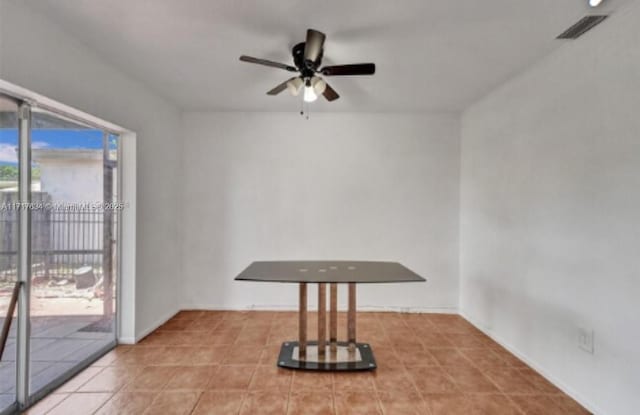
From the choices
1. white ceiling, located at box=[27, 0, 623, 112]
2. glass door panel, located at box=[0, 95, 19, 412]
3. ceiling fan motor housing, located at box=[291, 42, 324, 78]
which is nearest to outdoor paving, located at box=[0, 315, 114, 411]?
glass door panel, located at box=[0, 95, 19, 412]

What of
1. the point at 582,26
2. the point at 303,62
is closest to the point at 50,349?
the point at 303,62

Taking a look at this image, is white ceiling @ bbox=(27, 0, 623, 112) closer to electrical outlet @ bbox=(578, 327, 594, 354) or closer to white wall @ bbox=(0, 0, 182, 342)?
white wall @ bbox=(0, 0, 182, 342)

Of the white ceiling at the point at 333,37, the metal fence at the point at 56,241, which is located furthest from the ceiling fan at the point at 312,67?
the metal fence at the point at 56,241

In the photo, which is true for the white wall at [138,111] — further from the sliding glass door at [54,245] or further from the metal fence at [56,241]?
the metal fence at [56,241]

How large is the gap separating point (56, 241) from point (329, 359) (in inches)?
92.6

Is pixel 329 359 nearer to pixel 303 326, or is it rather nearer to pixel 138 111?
pixel 303 326

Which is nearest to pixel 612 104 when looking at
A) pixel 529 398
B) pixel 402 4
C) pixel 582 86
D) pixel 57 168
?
pixel 582 86

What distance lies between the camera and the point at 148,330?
338 cm

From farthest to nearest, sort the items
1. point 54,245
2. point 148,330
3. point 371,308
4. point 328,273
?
point 371,308, point 148,330, point 328,273, point 54,245

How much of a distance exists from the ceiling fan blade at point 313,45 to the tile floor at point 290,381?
2360 millimetres

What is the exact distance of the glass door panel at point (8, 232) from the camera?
6.63 feet

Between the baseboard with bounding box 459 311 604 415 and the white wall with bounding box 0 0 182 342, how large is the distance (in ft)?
11.9

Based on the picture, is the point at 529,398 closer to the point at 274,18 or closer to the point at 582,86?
the point at 582,86

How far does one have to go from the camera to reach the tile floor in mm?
2176
